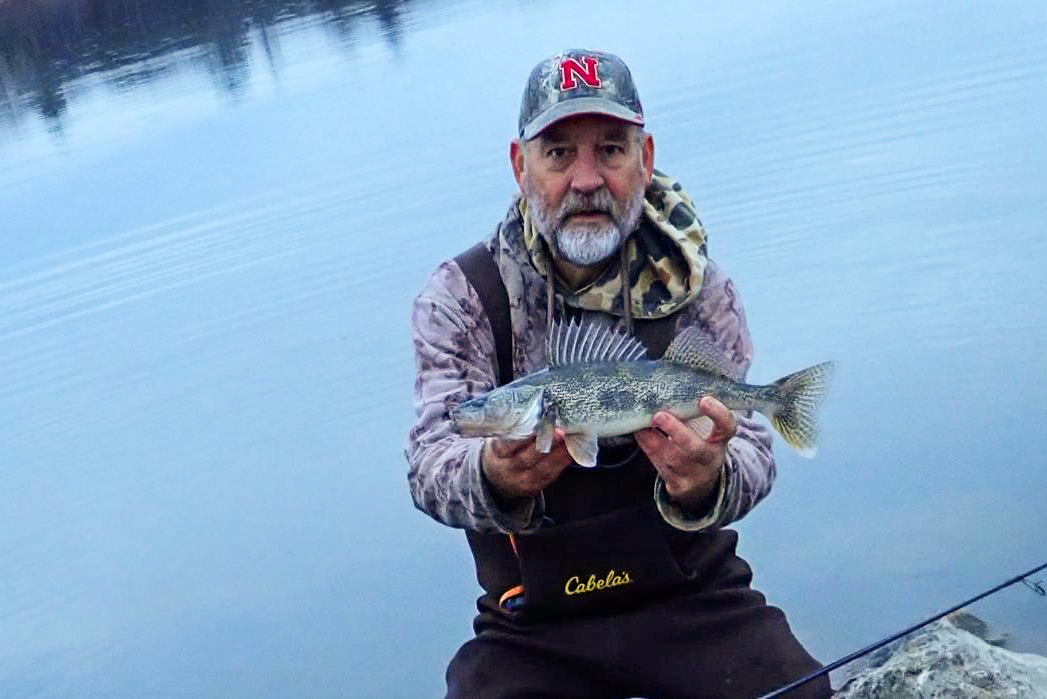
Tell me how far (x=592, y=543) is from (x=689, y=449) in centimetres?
50

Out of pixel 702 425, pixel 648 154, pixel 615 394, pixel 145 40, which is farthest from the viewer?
pixel 145 40

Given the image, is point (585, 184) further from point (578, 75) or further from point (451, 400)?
point (451, 400)

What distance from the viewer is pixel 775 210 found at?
816cm

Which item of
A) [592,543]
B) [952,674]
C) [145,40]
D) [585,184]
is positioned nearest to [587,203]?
[585,184]

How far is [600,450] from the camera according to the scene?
334 centimetres

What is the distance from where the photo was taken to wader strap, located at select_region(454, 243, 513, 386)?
344 centimetres

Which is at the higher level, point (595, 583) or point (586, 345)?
point (586, 345)

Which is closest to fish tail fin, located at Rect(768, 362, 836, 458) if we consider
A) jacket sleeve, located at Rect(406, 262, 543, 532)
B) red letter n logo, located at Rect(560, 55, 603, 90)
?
jacket sleeve, located at Rect(406, 262, 543, 532)

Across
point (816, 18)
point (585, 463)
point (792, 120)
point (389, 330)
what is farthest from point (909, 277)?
point (816, 18)

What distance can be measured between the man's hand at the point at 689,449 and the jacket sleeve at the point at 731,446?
0.21ft

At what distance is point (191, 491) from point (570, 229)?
3.52 meters

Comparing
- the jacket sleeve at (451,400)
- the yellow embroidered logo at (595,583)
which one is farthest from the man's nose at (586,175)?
the yellow embroidered logo at (595,583)

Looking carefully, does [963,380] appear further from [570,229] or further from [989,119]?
[989,119]

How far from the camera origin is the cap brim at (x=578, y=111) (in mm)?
3324
